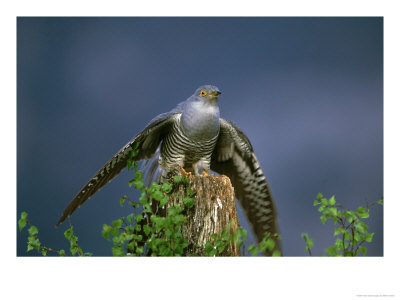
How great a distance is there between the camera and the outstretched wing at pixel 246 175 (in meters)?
2.88

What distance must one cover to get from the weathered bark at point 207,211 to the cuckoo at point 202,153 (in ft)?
1.58

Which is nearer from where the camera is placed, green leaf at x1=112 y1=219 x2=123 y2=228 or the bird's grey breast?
green leaf at x1=112 y1=219 x2=123 y2=228

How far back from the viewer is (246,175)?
3.03 meters

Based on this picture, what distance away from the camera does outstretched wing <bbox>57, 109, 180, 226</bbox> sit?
2.33 meters

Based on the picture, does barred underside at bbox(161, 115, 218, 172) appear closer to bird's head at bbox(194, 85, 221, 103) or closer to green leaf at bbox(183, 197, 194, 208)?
bird's head at bbox(194, 85, 221, 103)

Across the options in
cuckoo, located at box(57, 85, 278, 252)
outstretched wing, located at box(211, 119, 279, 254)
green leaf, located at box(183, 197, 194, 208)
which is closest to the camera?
green leaf, located at box(183, 197, 194, 208)

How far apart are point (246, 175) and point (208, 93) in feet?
2.53

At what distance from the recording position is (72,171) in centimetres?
242

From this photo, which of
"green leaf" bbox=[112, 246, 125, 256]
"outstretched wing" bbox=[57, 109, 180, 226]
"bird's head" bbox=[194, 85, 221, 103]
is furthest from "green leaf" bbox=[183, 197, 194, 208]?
"bird's head" bbox=[194, 85, 221, 103]

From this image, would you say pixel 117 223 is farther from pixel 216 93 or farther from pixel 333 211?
pixel 216 93

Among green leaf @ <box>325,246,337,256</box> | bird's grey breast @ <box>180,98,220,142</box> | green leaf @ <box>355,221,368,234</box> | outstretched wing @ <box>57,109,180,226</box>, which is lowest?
green leaf @ <box>325,246,337,256</box>

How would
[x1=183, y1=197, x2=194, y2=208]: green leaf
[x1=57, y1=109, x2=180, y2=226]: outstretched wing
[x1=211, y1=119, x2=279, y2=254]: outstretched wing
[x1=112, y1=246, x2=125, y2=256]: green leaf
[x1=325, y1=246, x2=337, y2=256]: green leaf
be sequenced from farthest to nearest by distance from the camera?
[x1=211, y1=119, x2=279, y2=254]: outstretched wing
[x1=57, y1=109, x2=180, y2=226]: outstretched wing
[x1=183, y1=197, x2=194, y2=208]: green leaf
[x1=112, y1=246, x2=125, y2=256]: green leaf
[x1=325, y1=246, x2=337, y2=256]: green leaf

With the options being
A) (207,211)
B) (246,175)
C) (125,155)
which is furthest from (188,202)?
(246,175)
